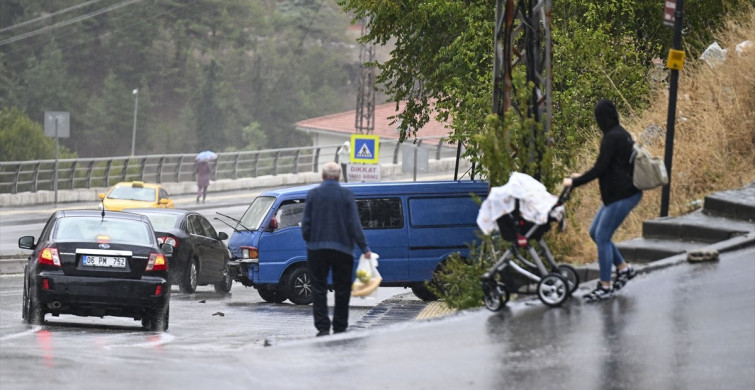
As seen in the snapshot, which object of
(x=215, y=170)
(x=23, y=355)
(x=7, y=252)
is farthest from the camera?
(x=215, y=170)

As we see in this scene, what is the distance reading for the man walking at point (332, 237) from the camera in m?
11.6

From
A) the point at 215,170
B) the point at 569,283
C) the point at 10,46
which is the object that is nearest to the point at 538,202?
the point at 569,283

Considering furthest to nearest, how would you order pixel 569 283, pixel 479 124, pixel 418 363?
1. pixel 479 124
2. pixel 569 283
3. pixel 418 363

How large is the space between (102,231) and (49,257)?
0.84 metres

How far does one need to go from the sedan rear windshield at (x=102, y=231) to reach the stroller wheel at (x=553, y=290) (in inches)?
241

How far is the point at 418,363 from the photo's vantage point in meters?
9.30

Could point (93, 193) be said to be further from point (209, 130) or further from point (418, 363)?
point (209, 130)

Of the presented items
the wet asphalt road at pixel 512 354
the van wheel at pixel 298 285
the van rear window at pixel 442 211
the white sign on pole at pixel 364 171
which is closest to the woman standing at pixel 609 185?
the wet asphalt road at pixel 512 354

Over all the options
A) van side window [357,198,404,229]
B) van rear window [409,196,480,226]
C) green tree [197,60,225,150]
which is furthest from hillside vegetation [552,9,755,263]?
green tree [197,60,225,150]

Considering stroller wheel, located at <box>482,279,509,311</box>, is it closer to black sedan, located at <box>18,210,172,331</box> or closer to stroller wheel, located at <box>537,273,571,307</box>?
stroller wheel, located at <box>537,273,571,307</box>

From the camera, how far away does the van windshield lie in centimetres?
2194

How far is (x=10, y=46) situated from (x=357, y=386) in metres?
93.7

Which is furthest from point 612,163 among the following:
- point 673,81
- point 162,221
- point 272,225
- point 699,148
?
point 162,221

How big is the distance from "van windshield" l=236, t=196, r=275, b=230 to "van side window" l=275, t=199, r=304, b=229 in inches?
9.7
